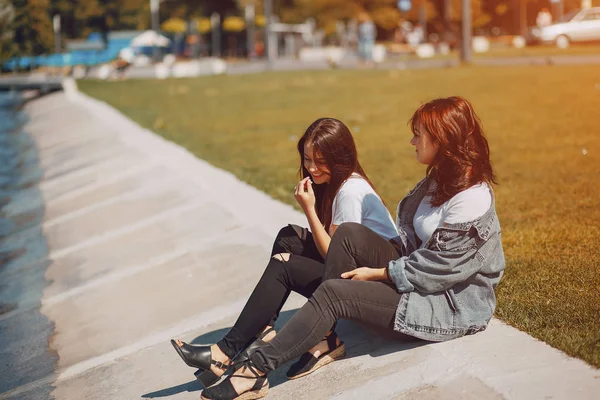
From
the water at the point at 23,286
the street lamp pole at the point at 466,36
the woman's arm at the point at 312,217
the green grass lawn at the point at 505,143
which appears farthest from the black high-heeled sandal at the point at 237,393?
the street lamp pole at the point at 466,36

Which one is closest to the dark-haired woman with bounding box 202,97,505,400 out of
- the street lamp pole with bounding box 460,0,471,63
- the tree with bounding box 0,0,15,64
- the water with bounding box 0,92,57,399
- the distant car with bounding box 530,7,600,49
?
the water with bounding box 0,92,57,399

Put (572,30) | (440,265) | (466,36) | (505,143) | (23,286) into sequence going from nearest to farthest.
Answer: (440,265) → (23,286) → (505,143) → (466,36) → (572,30)

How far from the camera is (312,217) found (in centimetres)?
438

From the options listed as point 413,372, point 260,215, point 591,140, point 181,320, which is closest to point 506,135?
point 591,140

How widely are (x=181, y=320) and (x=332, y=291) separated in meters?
2.20

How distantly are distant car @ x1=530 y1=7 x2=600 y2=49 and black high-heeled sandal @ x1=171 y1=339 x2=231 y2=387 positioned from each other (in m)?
28.4

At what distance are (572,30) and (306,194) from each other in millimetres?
35369

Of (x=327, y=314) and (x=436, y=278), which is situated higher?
(x=436, y=278)

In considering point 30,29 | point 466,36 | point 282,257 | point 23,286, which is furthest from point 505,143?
point 30,29

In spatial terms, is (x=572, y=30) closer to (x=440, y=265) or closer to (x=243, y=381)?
(x=440, y=265)

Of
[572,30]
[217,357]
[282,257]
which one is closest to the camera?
[217,357]

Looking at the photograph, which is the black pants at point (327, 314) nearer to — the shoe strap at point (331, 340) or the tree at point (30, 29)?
the shoe strap at point (331, 340)

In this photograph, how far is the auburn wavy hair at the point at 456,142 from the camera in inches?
156

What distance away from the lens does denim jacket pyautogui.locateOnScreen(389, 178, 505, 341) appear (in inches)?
155
